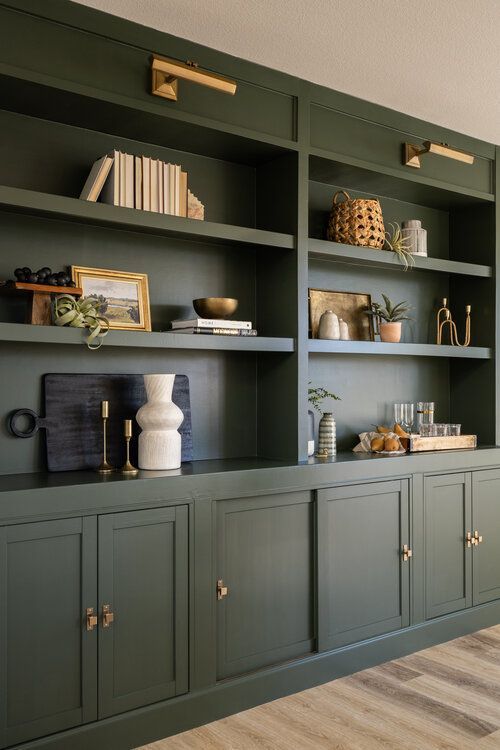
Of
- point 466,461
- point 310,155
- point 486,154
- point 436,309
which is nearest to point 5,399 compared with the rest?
point 310,155

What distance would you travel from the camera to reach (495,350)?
414 centimetres

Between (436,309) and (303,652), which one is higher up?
(436,309)

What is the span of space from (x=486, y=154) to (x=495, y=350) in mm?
1122

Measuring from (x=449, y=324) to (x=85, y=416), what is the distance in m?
2.38

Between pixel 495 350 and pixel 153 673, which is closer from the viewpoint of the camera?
pixel 153 673

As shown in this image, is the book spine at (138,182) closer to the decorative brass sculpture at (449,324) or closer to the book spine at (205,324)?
the book spine at (205,324)

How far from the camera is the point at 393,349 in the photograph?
145 inches

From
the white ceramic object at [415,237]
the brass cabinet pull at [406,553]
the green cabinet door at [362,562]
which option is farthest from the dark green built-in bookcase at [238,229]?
the brass cabinet pull at [406,553]

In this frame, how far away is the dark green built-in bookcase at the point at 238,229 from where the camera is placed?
2717mm

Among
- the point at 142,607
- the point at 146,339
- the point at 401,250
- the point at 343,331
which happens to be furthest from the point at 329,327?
the point at 142,607

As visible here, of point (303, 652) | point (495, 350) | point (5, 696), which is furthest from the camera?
point (495, 350)

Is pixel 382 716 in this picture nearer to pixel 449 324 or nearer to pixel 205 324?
pixel 205 324

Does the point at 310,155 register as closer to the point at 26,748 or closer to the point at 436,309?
the point at 436,309

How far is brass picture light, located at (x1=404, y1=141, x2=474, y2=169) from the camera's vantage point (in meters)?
3.53
